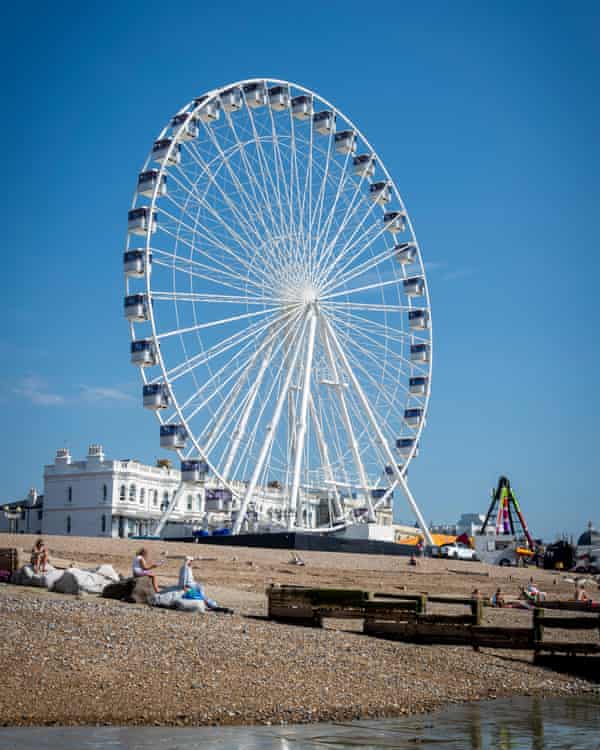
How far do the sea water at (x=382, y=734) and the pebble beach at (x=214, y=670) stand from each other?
34cm

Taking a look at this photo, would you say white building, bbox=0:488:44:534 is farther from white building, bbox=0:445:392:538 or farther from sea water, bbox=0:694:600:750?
sea water, bbox=0:694:600:750

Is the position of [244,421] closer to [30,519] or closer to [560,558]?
[560,558]

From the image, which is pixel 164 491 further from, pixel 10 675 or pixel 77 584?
pixel 10 675

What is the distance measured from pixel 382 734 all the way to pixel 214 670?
2.47 metres

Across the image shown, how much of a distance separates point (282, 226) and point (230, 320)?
4312 mm

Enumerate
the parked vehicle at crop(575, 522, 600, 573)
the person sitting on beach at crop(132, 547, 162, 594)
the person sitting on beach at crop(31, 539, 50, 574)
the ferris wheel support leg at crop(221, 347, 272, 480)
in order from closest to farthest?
1. the person sitting on beach at crop(132, 547, 162, 594)
2. the person sitting on beach at crop(31, 539, 50, 574)
3. the ferris wheel support leg at crop(221, 347, 272, 480)
4. the parked vehicle at crop(575, 522, 600, 573)

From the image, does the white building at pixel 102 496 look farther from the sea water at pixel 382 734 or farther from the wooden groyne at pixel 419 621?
the sea water at pixel 382 734

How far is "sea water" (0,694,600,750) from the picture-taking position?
28.4 feet

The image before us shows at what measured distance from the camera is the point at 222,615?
52.8ft

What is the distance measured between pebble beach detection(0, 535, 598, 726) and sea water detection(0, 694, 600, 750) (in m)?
0.34

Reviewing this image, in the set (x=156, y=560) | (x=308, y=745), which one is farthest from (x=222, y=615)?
(x=156, y=560)

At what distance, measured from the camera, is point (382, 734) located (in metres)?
9.78

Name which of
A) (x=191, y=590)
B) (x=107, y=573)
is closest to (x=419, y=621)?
(x=191, y=590)

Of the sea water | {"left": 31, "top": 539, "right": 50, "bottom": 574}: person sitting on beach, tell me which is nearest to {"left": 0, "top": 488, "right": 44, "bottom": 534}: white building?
{"left": 31, "top": 539, "right": 50, "bottom": 574}: person sitting on beach
